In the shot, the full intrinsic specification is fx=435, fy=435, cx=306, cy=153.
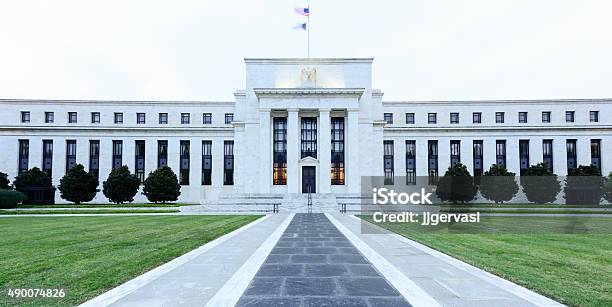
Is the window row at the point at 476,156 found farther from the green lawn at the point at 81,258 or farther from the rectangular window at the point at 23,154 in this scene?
the rectangular window at the point at 23,154

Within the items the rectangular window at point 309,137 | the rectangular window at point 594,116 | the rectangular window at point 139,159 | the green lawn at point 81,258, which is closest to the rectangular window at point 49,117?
the rectangular window at point 139,159

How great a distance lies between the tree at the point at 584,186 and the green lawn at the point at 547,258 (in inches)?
1800

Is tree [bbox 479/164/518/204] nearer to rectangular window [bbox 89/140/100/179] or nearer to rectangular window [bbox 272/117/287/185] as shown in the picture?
rectangular window [bbox 272/117/287/185]

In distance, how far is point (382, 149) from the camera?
6819 centimetres

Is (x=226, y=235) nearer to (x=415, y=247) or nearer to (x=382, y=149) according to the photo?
(x=415, y=247)

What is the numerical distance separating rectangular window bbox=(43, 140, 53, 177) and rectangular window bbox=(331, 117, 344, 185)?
4587 centimetres

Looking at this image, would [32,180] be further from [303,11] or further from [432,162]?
[432,162]

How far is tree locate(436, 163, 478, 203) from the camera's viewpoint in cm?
6347

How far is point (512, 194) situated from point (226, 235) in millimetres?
58505

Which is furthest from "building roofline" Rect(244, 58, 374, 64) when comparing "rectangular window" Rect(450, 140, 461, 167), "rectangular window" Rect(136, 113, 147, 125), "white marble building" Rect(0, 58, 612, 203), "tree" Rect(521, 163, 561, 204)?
"tree" Rect(521, 163, 561, 204)


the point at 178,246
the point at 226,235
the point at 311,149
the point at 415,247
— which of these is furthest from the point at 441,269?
the point at 311,149

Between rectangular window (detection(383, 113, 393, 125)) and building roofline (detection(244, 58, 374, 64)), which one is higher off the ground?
building roofline (detection(244, 58, 374, 64))

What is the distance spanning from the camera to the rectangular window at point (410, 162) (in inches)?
2827

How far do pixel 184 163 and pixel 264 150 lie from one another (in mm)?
17691
